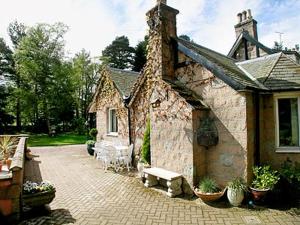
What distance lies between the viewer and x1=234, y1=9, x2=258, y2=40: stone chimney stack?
1816 centimetres

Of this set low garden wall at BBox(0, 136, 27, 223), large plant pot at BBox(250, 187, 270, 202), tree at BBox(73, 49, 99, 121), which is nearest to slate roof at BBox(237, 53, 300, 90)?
large plant pot at BBox(250, 187, 270, 202)

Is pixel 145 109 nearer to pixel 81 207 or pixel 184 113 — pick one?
pixel 184 113

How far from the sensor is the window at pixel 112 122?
626 inches

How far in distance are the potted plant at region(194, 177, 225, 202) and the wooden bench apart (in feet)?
2.31

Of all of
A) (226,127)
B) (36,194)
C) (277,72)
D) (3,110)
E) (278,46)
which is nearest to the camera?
(36,194)

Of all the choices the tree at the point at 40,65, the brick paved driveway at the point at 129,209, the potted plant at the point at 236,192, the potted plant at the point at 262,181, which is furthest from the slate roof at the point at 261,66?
the tree at the point at 40,65

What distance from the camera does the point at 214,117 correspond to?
8.61 meters

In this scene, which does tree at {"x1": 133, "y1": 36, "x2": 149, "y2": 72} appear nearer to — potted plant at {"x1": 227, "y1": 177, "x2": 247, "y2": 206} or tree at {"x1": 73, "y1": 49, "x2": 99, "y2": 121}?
tree at {"x1": 73, "y1": 49, "x2": 99, "y2": 121}

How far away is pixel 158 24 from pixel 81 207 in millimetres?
7236

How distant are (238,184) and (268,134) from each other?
238cm

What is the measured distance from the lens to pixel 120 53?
169 feet

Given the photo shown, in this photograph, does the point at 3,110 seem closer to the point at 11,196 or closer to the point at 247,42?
the point at 247,42

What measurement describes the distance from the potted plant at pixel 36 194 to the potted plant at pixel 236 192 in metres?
5.30

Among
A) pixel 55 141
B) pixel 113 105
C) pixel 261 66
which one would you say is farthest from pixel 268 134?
pixel 55 141
